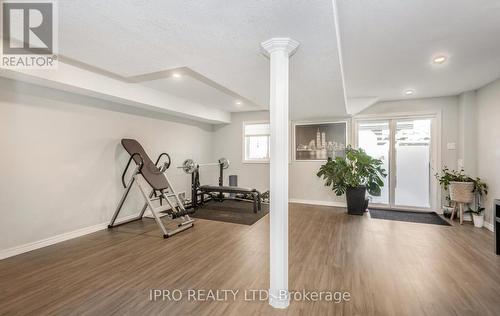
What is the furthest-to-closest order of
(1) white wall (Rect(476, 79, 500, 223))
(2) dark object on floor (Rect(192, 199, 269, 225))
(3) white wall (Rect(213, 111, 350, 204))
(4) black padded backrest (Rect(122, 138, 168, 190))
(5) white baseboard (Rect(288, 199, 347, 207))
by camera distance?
(3) white wall (Rect(213, 111, 350, 204)) < (5) white baseboard (Rect(288, 199, 347, 207)) < (2) dark object on floor (Rect(192, 199, 269, 225)) < (4) black padded backrest (Rect(122, 138, 168, 190)) < (1) white wall (Rect(476, 79, 500, 223))

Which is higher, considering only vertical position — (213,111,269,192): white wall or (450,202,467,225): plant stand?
(213,111,269,192): white wall

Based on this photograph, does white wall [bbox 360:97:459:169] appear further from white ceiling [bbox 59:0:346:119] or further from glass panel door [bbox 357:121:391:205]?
white ceiling [bbox 59:0:346:119]

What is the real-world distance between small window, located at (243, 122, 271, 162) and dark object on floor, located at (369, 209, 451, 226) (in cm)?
303

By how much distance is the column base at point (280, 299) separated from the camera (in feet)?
5.94

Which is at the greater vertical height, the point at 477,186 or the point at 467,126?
the point at 467,126

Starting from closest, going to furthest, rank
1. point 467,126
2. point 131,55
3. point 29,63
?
point 131,55
point 29,63
point 467,126

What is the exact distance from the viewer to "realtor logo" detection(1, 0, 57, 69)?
5.67 ft

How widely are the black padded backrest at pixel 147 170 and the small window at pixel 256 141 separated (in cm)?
290

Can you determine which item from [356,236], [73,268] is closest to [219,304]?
[73,268]

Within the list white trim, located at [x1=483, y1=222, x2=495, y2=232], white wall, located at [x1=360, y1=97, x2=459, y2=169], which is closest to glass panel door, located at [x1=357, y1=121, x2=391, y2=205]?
white wall, located at [x1=360, y1=97, x2=459, y2=169]

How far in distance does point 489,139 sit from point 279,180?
14.1 feet

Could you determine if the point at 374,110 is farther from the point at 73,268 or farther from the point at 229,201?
the point at 73,268

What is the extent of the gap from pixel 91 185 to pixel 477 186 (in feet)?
21.5

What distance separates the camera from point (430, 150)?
4805 millimetres
